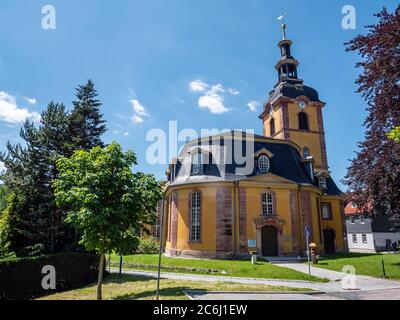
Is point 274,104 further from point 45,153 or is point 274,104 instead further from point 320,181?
point 45,153

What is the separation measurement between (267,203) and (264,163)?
417 centimetres

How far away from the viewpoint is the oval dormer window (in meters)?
27.8

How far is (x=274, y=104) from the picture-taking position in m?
38.7

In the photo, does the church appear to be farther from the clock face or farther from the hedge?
the hedge

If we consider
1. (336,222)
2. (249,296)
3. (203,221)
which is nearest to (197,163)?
(203,221)

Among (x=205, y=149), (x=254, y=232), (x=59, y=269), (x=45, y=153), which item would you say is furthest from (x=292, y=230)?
(x=45, y=153)

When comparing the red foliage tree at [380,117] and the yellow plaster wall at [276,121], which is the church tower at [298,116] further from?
the red foliage tree at [380,117]

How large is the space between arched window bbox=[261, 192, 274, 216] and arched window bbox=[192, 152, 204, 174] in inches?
254

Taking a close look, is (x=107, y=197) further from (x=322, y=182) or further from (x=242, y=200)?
(x=322, y=182)

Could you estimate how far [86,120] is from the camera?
71.4 feet

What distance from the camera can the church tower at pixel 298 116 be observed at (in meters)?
37.2

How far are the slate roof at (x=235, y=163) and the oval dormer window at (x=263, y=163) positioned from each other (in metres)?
0.44
